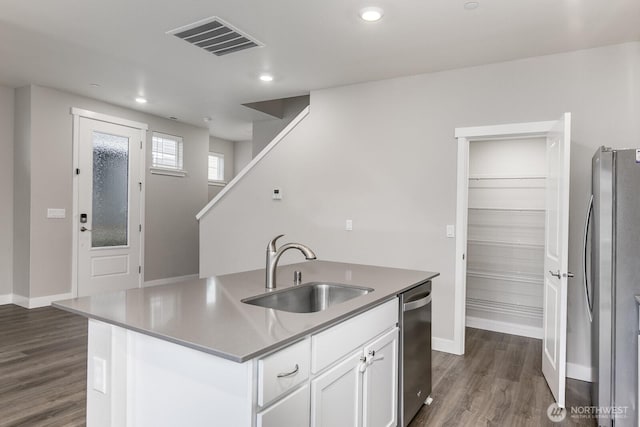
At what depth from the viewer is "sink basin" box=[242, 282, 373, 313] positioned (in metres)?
2.11

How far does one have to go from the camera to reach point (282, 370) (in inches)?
52.2

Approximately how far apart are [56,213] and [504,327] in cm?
556

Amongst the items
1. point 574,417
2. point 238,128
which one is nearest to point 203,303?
point 574,417

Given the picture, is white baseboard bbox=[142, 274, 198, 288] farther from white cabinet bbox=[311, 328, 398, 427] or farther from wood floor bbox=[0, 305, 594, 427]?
white cabinet bbox=[311, 328, 398, 427]

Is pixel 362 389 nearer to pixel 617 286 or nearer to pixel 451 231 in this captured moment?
pixel 617 286

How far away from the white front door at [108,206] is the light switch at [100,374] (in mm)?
4233

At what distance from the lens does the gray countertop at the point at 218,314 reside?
128cm

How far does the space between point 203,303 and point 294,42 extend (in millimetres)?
2408

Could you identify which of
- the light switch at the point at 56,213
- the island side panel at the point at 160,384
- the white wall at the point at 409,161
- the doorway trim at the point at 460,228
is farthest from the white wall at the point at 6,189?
the doorway trim at the point at 460,228

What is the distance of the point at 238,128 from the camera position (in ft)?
23.2

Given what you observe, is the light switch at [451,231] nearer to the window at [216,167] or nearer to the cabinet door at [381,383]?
the cabinet door at [381,383]

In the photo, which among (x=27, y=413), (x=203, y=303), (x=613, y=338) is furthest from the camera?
(x=27, y=413)

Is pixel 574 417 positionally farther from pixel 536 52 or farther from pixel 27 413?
pixel 27 413

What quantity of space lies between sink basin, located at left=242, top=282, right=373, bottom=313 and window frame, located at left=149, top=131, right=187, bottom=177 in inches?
187
